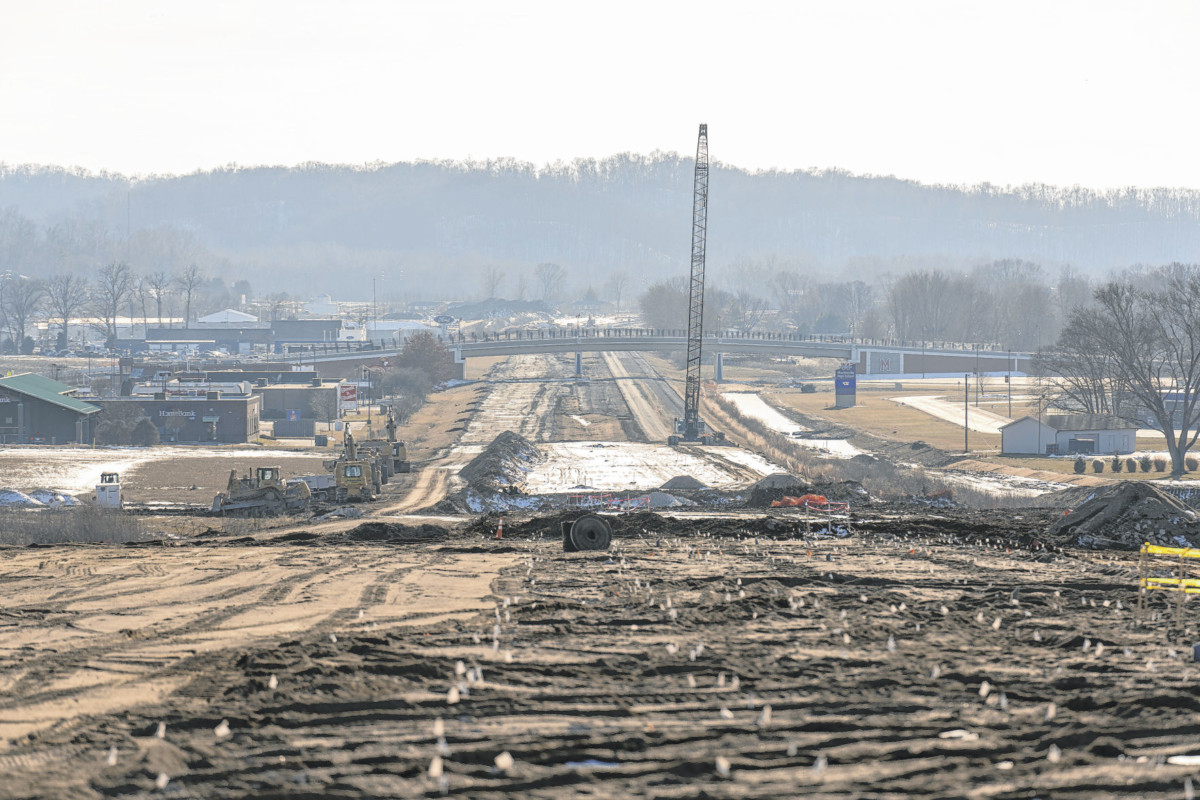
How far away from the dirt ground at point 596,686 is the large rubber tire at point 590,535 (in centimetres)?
536

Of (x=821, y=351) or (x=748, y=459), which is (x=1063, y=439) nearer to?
(x=748, y=459)

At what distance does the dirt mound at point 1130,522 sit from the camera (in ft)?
92.9

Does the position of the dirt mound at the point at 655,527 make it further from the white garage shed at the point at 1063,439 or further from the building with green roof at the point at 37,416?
the building with green roof at the point at 37,416

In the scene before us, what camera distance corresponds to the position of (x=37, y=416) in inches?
3285

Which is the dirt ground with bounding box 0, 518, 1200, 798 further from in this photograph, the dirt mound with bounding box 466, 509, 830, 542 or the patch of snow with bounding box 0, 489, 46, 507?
the patch of snow with bounding box 0, 489, 46, 507

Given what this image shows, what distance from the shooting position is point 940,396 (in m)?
131

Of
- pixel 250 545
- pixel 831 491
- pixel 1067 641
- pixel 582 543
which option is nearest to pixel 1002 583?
pixel 1067 641

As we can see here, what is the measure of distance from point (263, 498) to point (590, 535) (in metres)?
23.6

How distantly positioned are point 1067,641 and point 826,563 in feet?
29.2

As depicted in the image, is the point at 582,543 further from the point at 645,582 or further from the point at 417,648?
the point at 417,648

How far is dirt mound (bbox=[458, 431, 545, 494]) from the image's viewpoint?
6063 cm

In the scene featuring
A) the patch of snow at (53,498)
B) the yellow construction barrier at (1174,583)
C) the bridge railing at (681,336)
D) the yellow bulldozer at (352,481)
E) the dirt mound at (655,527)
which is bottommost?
the patch of snow at (53,498)

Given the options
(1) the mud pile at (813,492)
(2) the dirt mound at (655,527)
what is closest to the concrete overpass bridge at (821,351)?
(1) the mud pile at (813,492)

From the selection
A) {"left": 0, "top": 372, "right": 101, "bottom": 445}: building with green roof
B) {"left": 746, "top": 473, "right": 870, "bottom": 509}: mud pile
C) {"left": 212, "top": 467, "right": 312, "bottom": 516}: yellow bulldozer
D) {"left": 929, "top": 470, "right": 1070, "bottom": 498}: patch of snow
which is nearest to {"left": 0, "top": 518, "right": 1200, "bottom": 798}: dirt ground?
{"left": 212, "top": 467, "right": 312, "bottom": 516}: yellow bulldozer
